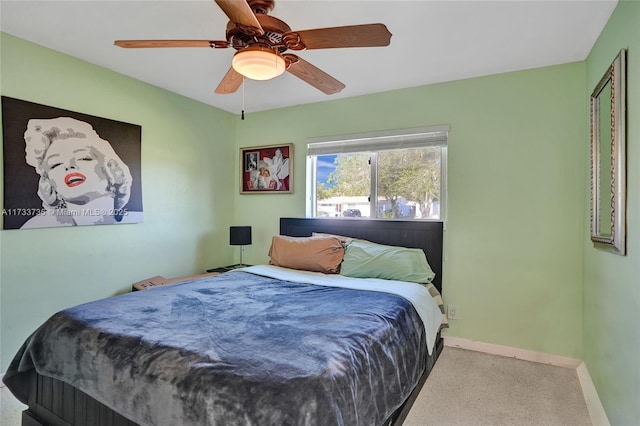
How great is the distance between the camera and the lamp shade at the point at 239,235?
3.72m

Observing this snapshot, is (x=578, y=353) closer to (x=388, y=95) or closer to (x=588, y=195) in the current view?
(x=588, y=195)

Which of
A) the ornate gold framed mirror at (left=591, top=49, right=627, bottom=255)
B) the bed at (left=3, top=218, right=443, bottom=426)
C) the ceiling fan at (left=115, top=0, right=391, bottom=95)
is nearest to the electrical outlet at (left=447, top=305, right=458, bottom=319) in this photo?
the bed at (left=3, top=218, right=443, bottom=426)

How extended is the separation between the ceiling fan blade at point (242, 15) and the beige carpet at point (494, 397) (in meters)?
2.27

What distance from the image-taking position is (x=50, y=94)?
2.49 metres

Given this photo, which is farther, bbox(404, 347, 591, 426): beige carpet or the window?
the window

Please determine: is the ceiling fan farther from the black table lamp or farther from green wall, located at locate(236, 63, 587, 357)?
the black table lamp

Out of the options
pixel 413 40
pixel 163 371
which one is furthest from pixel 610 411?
pixel 413 40

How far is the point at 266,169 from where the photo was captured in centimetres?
402

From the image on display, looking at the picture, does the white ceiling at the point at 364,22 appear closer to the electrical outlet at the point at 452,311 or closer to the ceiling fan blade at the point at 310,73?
the ceiling fan blade at the point at 310,73

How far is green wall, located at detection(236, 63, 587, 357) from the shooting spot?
8.56 feet

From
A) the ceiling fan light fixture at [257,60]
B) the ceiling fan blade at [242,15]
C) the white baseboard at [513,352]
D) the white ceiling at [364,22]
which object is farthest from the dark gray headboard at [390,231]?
the ceiling fan blade at [242,15]

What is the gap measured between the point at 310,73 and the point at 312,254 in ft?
5.14

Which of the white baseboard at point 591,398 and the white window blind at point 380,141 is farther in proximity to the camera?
the white window blind at point 380,141

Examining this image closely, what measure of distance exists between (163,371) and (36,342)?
985mm
